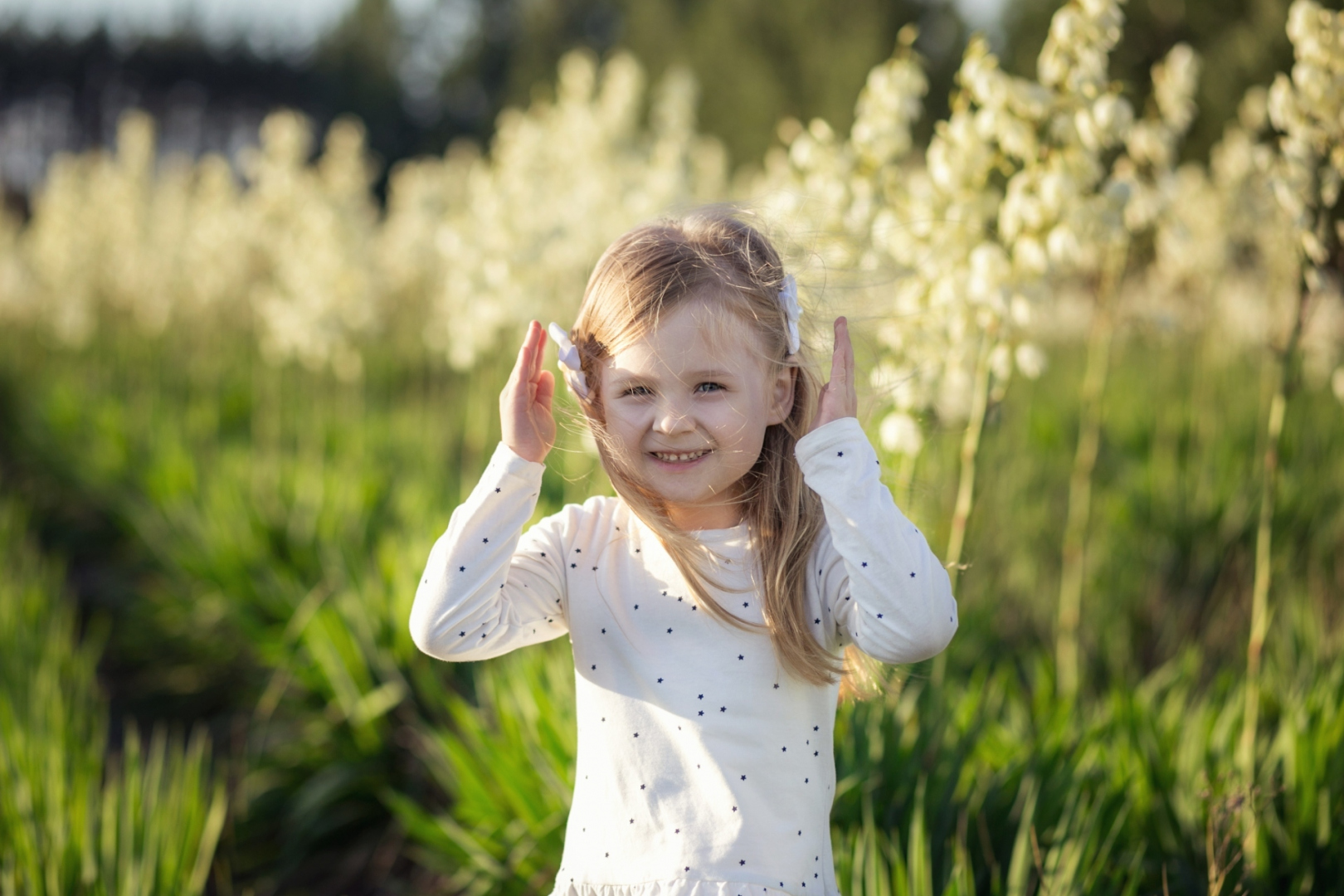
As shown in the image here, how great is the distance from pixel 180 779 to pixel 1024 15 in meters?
17.3

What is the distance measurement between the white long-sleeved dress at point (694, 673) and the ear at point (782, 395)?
0.16m

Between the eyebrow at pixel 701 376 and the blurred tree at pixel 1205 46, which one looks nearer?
Result: the eyebrow at pixel 701 376

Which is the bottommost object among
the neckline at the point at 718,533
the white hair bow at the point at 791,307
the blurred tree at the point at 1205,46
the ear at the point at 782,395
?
the neckline at the point at 718,533

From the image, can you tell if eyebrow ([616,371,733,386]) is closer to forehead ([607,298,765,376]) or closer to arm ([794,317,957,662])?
forehead ([607,298,765,376])

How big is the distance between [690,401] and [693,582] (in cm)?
24

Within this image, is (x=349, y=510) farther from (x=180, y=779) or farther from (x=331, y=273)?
(x=180, y=779)

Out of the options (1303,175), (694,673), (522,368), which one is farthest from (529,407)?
(1303,175)

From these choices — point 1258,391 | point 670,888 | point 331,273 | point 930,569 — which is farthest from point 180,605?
point 1258,391

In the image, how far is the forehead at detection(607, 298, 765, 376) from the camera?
4.35ft

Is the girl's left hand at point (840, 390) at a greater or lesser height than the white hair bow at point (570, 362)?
lesser

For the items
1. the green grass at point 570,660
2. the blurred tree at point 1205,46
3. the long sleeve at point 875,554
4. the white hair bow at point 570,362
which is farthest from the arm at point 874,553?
the blurred tree at point 1205,46

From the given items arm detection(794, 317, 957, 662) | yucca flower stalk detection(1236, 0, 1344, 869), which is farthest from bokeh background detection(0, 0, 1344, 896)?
arm detection(794, 317, 957, 662)

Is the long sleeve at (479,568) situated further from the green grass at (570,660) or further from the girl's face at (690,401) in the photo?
the green grass at (570,660)

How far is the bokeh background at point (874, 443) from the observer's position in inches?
83.0
